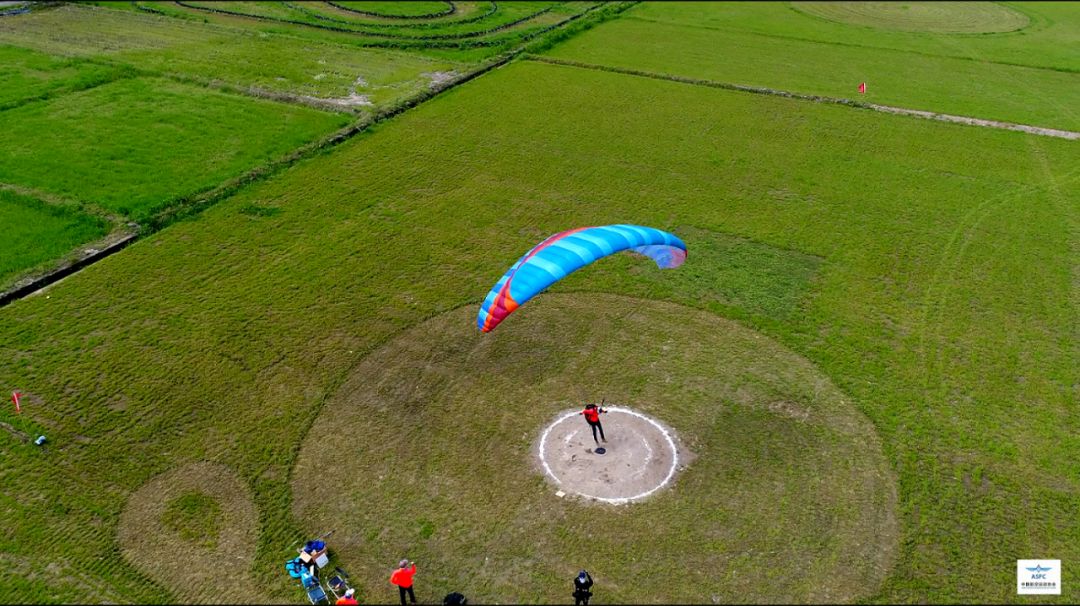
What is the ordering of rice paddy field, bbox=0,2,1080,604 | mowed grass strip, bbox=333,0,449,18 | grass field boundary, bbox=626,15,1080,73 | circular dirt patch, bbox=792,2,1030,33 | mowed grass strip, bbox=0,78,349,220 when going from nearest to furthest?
rice paddy field, bbox=0,2,1080,604, mowed grass strip, bbox=0,78,349,220, grass field boundary, bbox=626,15,1080,73, mowed grass strip, bbox=333,0,449,18, circular dirt patch, bbox=792,2,1030,33

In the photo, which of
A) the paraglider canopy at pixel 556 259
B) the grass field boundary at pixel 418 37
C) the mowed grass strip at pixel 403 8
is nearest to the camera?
the paraglider canopy at pixel 556 259

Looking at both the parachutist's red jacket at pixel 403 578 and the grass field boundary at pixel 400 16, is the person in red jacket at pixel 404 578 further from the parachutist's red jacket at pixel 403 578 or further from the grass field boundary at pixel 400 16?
the grass field boundary at pixel 400 16

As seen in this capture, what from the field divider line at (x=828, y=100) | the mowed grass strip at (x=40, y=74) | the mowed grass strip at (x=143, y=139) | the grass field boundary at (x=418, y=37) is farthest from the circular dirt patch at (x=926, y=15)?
the mowed grass strip at (x=40, y=74)

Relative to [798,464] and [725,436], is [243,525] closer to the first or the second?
[725,436]

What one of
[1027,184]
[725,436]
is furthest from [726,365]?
[1027,184]

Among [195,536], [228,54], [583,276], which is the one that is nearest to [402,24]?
[228,54]

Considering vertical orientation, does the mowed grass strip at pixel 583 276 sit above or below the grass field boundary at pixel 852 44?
below

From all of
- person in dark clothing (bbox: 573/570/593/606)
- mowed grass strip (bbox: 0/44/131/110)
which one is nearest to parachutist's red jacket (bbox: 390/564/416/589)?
person in dark clothing (bbox: 573/570/593/606)

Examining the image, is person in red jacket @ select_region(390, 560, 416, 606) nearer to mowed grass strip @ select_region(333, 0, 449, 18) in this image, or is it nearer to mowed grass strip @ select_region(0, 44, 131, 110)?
mowed grass strip @ select_region(0, 44, 131, 110)
